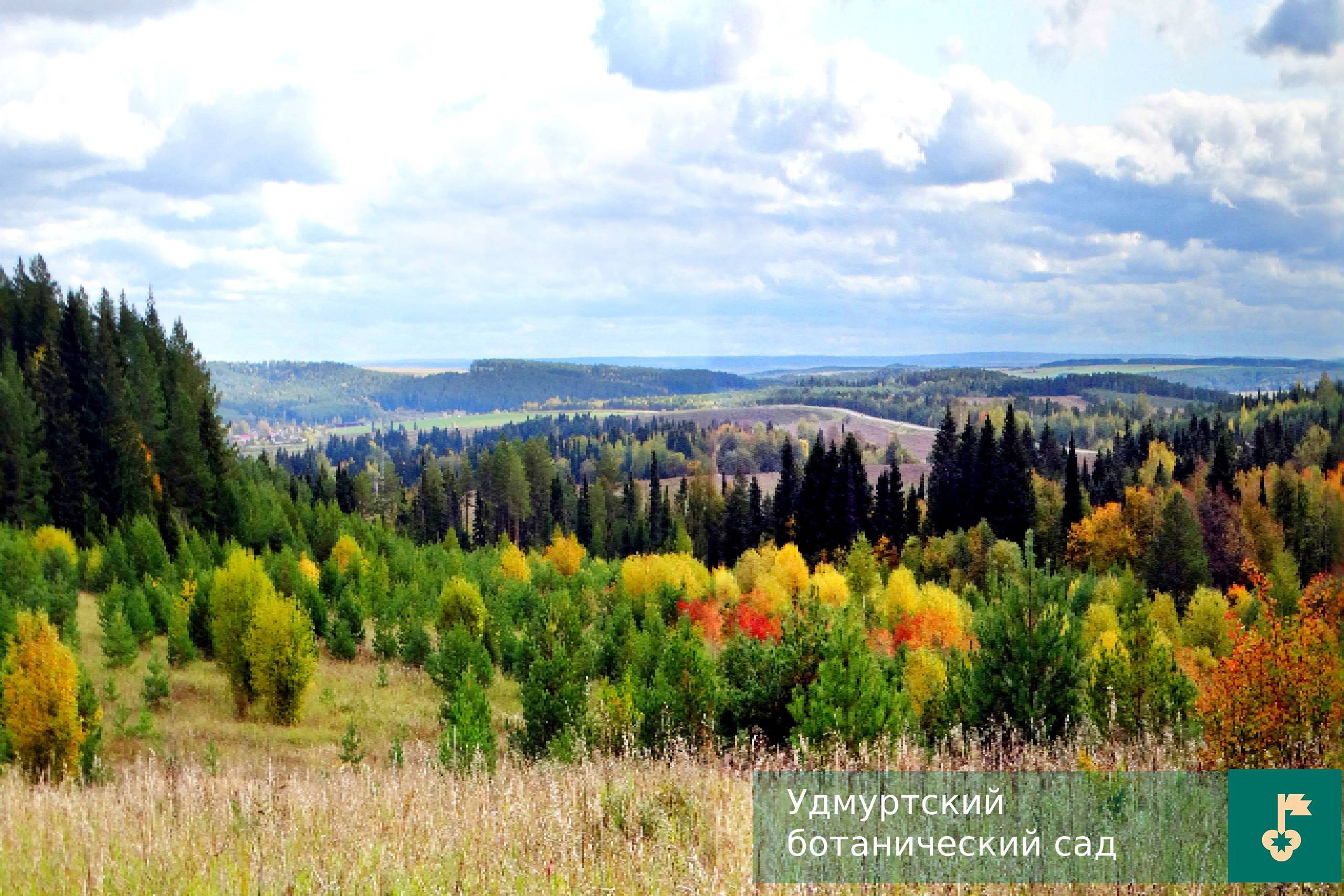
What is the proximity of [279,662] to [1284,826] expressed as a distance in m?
39.8

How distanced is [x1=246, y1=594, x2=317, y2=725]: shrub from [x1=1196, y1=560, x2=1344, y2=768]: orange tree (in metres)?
36.7

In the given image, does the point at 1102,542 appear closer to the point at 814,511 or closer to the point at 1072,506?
the point at 1072,506

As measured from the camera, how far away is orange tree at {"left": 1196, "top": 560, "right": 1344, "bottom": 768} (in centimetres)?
1354

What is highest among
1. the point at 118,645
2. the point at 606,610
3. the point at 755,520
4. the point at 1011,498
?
the point at 1011,498

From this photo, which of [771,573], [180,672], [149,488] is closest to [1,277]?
[149,488]

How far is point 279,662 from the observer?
41875 mm

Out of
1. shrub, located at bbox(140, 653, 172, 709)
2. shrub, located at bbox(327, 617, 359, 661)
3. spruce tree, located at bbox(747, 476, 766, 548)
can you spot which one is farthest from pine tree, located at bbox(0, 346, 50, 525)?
spruce tree, located at bbox(747, 476, 766, 548)

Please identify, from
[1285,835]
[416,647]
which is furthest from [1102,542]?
[1285,835]

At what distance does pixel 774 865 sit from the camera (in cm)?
949

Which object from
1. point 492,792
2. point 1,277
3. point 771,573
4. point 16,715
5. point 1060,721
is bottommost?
point 771,573

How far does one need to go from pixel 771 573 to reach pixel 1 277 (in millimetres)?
94064

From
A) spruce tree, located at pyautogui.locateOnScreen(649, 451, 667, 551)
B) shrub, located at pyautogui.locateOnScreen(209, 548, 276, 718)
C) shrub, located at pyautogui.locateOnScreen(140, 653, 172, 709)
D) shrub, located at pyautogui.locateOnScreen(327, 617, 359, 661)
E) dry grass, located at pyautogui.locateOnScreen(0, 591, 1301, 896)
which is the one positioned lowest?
spruce tree, located at pyautogui.locateOnScreen(649, 451, 667, 551)

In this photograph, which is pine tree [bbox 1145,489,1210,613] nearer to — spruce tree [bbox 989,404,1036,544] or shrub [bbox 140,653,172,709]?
spruce tree [bbox 989,404,1036,544]

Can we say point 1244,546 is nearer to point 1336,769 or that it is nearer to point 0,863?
point 1336,769
